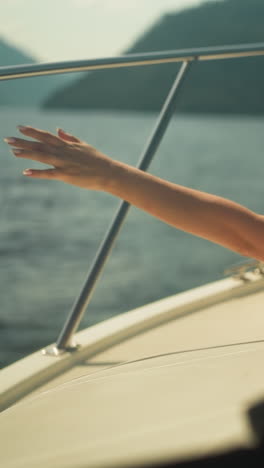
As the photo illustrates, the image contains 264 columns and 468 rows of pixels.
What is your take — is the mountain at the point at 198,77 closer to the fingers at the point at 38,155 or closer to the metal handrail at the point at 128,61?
the metal handrail at the point at 128,61

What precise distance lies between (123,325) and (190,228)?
29.4 inches

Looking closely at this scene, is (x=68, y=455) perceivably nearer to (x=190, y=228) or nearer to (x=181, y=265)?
(x=190, y=228)

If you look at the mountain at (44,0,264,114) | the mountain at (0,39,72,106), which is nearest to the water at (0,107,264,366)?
the mountain at (44,0,264,114)

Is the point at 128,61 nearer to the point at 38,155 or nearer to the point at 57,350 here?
the point at 38,155

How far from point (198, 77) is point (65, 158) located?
276 feet

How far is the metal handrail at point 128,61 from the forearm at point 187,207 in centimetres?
33

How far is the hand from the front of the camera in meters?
0.84

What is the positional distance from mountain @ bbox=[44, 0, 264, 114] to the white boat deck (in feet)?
241

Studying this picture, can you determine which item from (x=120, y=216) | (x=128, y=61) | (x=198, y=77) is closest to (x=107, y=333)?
(x=120, y=216)

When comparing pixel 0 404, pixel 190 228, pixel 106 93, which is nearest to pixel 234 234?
pixel 190 228

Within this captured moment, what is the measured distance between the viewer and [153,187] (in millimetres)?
860

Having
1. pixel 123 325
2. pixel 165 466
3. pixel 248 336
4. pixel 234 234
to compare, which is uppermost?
pixel 123 325

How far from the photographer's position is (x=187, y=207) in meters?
0.89

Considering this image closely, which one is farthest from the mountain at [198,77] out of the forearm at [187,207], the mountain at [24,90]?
the forearm at [187,207]
